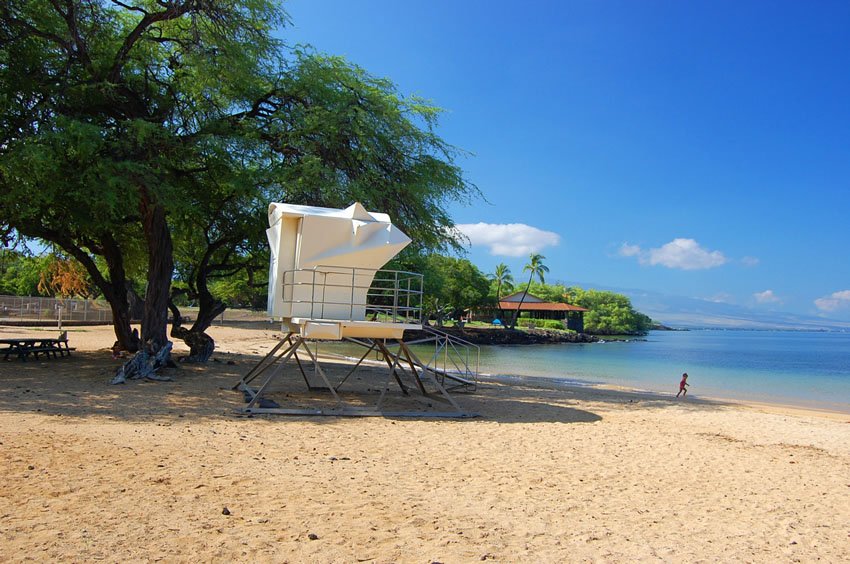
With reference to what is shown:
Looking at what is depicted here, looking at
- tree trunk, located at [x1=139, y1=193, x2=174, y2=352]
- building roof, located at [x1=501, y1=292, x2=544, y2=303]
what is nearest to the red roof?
building roof, located at [x1=501, y1=292, x2=544, y2=303]

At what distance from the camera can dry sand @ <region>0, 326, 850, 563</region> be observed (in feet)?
17.5

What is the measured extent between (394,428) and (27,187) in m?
10.6

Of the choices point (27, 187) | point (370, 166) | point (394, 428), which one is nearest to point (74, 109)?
point (27, 187)

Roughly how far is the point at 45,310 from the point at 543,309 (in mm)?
77943

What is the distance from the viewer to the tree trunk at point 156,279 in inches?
685

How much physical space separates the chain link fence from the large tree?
2903 cm

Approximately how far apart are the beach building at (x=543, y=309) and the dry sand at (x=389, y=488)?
90335 millimetres

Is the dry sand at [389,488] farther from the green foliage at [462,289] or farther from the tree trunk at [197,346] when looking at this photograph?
the green foliage at [462,289]

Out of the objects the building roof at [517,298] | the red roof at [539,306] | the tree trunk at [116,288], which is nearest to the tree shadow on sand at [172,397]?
the tree trunk at [116,288]

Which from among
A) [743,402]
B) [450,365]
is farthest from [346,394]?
[450,365]

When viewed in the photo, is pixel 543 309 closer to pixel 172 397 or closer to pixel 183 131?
pixel 183 131

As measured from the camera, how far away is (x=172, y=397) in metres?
13.2

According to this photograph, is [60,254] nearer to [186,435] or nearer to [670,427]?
[186,435]

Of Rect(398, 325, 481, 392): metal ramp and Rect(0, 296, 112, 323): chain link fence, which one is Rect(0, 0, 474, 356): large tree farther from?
Rect(0, 296, 112, 323): chain link fence
